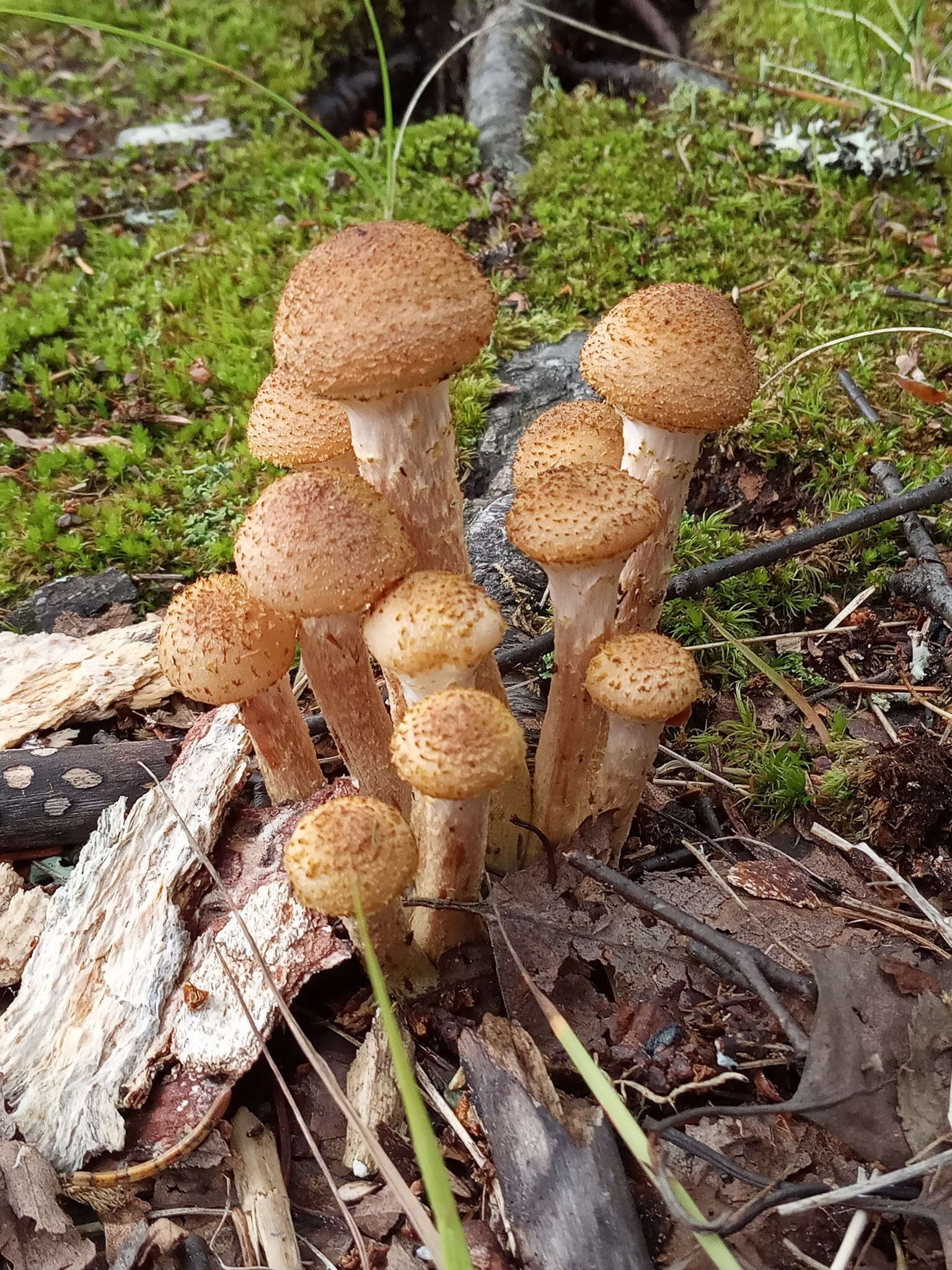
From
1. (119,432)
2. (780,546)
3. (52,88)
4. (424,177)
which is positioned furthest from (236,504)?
(52,88)

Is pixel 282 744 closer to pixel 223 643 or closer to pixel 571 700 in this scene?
pixel 223 643

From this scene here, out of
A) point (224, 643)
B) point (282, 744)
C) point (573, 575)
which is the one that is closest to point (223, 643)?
point (224, 643)

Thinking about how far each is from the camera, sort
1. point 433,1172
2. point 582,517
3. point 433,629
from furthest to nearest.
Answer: point 582,517 < point 433,629 < point 433,1172

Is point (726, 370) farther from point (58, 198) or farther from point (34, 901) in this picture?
point (58, 198)

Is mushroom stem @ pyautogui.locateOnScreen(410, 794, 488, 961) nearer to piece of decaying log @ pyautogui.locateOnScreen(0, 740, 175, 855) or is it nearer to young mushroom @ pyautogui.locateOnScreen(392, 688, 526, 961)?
young mushroom @ pyautogui.locateOnScreen(392, 688, 526, 961)

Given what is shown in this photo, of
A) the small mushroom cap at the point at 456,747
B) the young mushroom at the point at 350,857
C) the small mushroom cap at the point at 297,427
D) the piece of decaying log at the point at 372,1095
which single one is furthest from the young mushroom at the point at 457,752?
the small mushroom cap at the point at 297,427

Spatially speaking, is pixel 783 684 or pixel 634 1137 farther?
pixel 783 684
